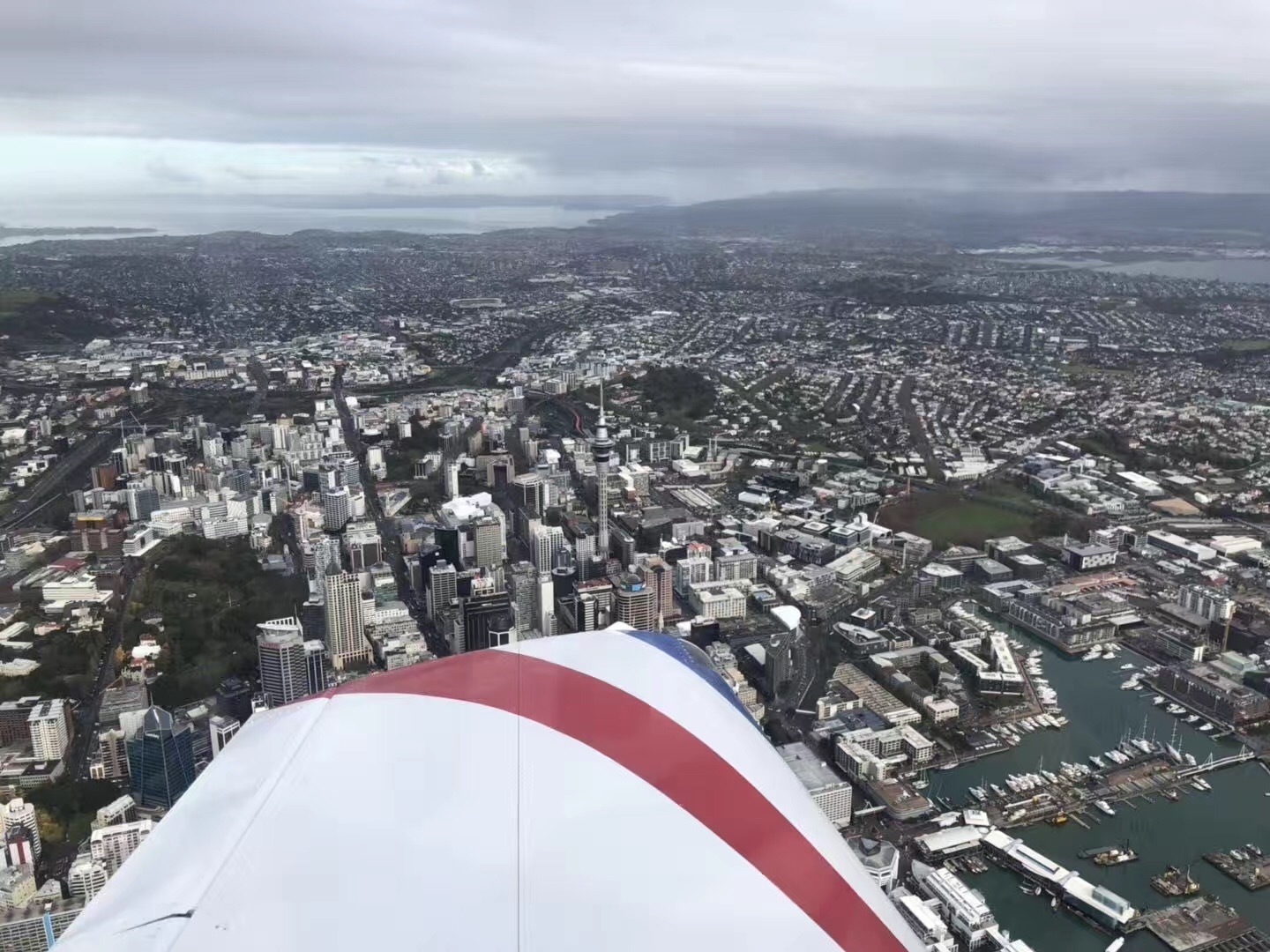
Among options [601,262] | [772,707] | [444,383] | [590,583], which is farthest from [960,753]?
[601,262]

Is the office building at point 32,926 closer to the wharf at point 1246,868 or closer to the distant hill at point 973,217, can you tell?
the wharf at point 1246,868

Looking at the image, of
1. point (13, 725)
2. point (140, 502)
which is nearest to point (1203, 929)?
point (13, 725)

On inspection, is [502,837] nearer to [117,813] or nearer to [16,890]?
[16,890]

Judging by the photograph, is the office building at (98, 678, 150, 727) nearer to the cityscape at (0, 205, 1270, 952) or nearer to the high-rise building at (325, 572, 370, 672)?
the cityscape at (0, 205, 1270, 952)

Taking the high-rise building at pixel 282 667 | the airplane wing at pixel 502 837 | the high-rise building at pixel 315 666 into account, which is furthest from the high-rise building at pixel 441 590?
the airplane wing at pixel 502 837

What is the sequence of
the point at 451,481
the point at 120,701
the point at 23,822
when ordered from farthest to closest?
the point at 451,481, the point at 120,701, the point at 23,822

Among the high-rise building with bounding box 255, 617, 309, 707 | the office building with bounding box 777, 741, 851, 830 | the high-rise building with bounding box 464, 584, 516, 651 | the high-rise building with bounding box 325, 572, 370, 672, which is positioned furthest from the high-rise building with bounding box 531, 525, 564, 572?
the office building with bounding box 777, 741, 851, 830
